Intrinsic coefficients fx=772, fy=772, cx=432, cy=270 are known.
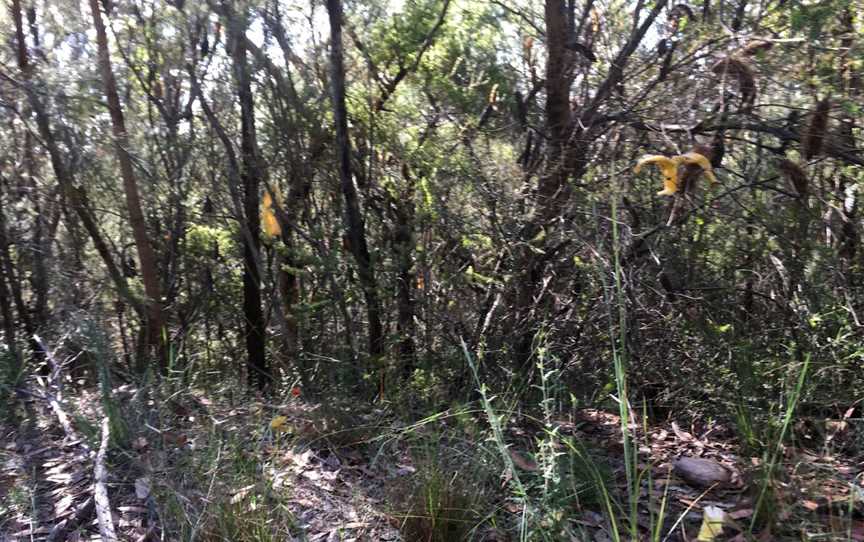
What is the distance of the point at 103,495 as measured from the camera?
122 inches

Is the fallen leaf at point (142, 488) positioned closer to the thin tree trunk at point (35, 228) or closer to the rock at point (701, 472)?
the rock at point (701, 472)

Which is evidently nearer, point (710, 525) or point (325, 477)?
point (710, 525)

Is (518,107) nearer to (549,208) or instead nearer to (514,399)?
(549,208)

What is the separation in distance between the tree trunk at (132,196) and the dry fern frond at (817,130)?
14.7 feet

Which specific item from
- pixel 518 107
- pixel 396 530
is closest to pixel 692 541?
pixel 396 530

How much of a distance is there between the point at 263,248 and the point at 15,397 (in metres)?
2.61

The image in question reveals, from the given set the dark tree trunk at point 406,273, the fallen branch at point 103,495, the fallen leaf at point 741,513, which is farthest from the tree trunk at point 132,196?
the fallen leaf at point 741,513

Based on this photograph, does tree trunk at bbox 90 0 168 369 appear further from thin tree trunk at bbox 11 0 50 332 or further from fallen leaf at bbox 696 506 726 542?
fallen leaf at bbox 696 506 726 542

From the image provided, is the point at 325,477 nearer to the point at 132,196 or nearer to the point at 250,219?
the point at 250,219

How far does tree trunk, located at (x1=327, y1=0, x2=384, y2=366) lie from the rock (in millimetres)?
2373

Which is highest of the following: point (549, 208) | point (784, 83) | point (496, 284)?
→ point (784, 83)

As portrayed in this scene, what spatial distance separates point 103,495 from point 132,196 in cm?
347

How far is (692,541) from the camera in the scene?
2.78 metres

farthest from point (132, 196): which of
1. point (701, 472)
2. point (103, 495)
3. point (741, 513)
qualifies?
point (741, 513)
